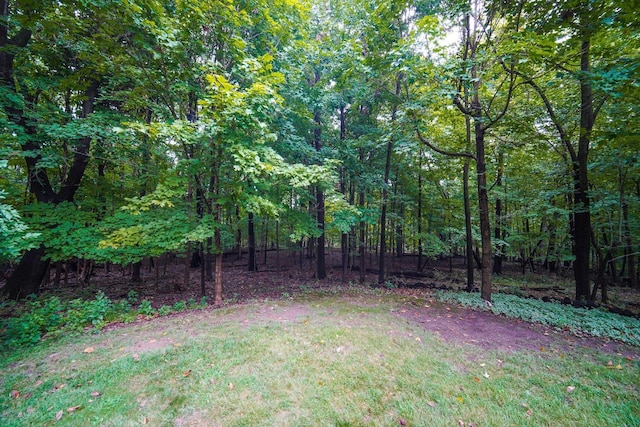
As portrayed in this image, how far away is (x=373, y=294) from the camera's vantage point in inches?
332

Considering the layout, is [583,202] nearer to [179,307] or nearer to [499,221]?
[499,221]

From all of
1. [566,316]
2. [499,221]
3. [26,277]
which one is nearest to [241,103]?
[26,277]

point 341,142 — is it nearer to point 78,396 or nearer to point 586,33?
point 586,33

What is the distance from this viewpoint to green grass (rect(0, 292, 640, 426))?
2.68 m

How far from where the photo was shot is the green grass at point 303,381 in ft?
8.80

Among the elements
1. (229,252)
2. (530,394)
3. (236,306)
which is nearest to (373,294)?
(236,306)

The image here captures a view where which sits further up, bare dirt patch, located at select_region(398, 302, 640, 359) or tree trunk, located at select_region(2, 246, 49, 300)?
tree trunk, located at select_region(2, 246, 49, 300)

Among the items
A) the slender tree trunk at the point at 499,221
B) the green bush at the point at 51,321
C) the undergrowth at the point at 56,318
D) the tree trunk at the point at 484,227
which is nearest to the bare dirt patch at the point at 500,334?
the tree trunk at the point at 484,227

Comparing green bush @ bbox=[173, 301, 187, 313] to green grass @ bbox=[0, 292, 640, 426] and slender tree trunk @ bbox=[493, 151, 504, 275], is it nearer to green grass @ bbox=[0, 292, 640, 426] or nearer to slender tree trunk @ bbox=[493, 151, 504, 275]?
green grass @ bbox=[0, 292, 640, 426]

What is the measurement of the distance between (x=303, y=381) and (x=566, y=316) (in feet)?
21.6

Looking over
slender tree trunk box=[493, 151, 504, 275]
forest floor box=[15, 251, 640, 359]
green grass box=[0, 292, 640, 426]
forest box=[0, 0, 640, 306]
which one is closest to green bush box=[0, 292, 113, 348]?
green grass box=[0, 292, 640, 426]

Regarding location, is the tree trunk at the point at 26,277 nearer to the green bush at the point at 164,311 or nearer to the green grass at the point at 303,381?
Result: the green bush at the point at 164,311

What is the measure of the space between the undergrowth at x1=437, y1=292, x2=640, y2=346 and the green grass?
153cm

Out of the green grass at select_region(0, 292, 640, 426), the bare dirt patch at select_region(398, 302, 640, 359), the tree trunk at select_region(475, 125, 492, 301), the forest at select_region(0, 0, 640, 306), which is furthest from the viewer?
the tree trunk at select_region(475, 125, 492, 301)
